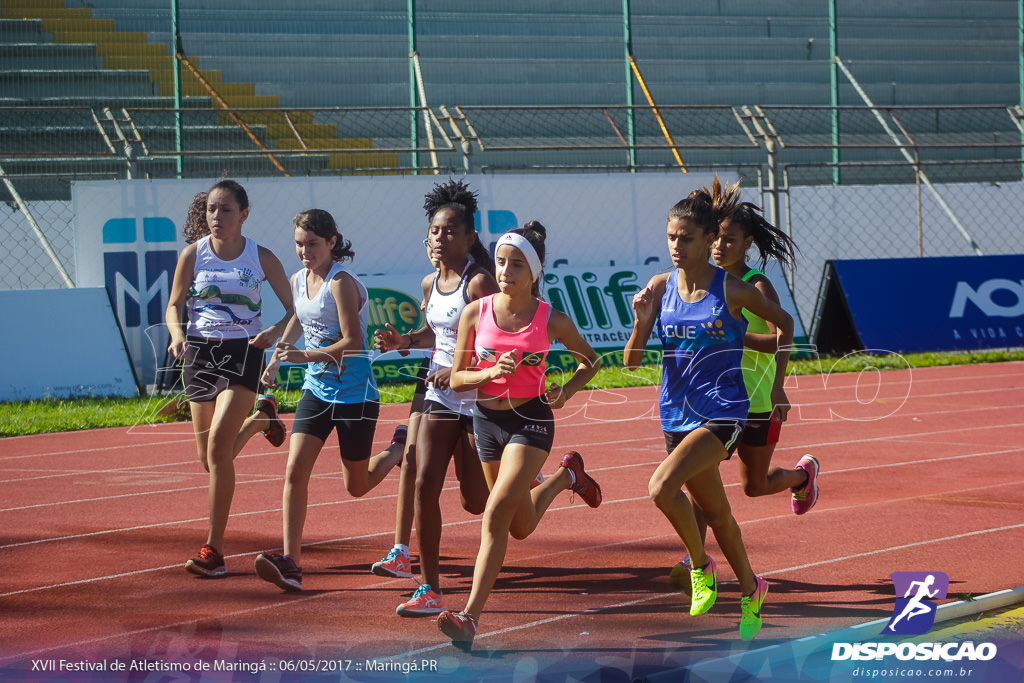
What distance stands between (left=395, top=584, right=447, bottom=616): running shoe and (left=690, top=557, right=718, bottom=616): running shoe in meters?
1.19

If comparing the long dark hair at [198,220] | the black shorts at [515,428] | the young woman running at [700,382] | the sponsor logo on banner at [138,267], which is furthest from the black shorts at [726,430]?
the sponsor logo on banner at [138,267]

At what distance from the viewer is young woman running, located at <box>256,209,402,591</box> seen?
6.27 m

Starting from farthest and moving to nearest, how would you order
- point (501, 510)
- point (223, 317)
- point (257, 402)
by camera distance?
1. point (257, 402)
2. point (223, 317)
3. point (501, 510)

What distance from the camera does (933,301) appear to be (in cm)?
1820

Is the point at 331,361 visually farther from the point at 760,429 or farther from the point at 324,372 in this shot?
the point at 760,429

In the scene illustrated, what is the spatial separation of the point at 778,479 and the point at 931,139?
21.6 meters

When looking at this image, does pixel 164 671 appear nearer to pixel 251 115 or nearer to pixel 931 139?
pixel 251 115

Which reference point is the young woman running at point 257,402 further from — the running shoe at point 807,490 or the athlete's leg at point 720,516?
the running shoe at point 807,490

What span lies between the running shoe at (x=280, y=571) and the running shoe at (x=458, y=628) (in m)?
1.37

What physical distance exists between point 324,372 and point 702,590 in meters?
2.36

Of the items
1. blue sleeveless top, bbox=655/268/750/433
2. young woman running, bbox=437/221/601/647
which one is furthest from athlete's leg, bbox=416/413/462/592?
blue sleeveless top, bbox=655/268/750/433

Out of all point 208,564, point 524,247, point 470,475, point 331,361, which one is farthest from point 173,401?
point 524,247

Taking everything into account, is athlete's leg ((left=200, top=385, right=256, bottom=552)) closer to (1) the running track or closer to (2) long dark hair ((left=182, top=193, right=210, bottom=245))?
(1) the running track

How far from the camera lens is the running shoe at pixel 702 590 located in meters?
5.50
